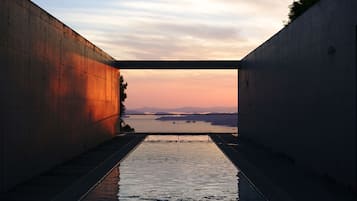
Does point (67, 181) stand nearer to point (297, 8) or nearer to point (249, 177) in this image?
point (249, 177)

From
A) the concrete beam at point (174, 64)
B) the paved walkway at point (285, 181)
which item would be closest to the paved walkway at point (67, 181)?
the paved walkway at point (285, 181)

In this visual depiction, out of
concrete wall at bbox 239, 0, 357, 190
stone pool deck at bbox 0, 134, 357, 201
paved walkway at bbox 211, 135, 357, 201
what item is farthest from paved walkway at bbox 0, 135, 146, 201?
concrete wall at bbox 239, 0, 357, 190

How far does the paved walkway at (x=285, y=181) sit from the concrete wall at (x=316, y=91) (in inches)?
13.8

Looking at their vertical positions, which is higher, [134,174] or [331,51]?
[331,51]

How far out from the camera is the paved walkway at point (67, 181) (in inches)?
396

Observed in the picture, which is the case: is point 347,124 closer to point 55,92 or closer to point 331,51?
point 331,51

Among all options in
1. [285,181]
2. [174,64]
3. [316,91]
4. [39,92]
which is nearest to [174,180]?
[285,181]

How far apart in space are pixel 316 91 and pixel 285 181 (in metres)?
2.73

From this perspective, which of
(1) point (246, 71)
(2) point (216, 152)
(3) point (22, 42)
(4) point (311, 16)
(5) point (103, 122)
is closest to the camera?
(3) point (22, 42)

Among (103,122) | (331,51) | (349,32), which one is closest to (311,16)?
(331,51)

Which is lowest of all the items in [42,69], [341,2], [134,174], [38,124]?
[134,174]

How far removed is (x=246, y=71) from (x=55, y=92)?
1548 cm

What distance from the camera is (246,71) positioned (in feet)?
94.2

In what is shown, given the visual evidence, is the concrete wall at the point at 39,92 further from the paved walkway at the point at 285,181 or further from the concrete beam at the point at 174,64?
the concrete beam at the point at 174,64
